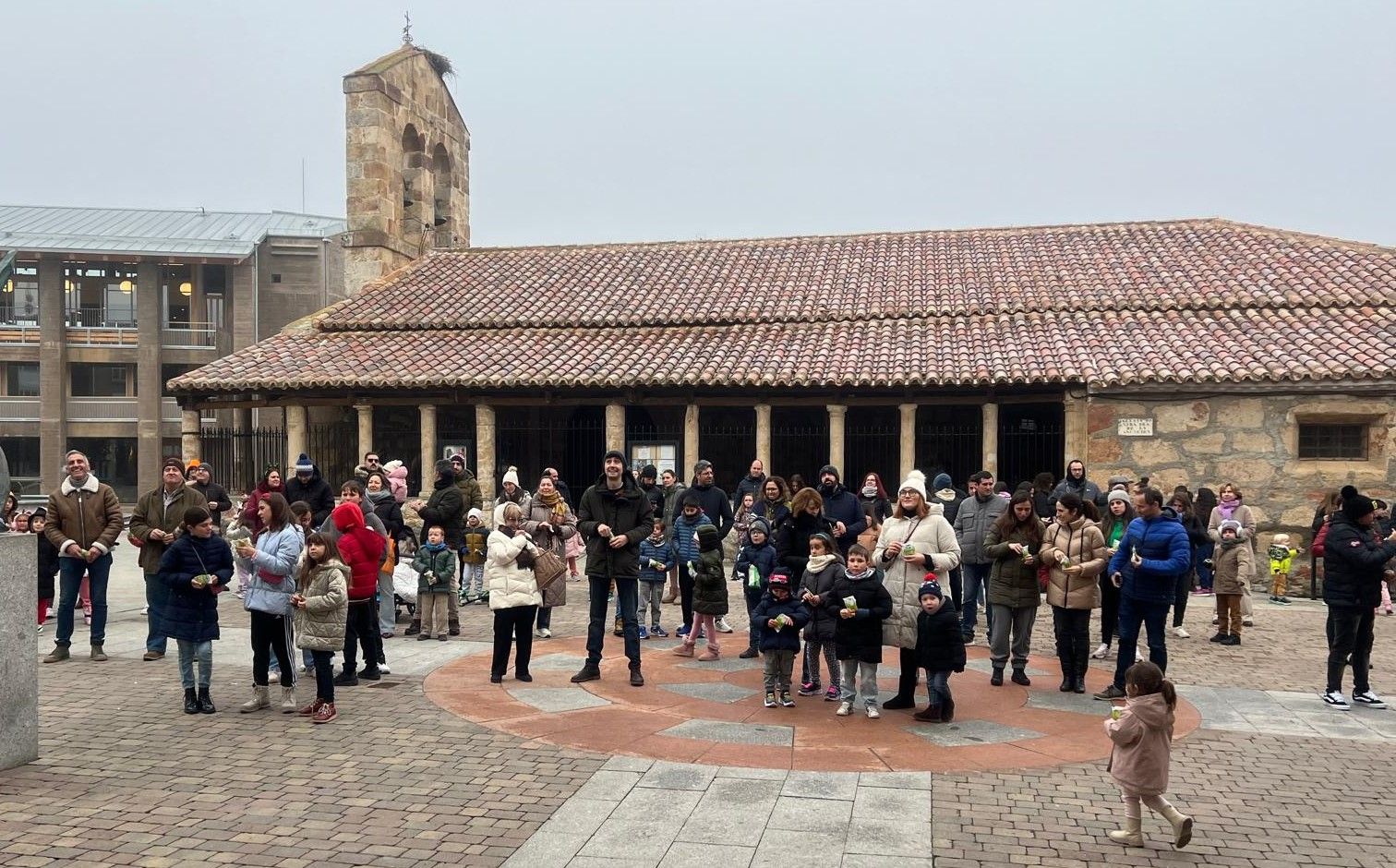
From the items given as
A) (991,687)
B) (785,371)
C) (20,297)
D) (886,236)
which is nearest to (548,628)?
(991,687)

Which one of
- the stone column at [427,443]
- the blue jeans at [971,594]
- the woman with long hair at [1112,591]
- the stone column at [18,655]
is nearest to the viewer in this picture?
the stone column at [18,655]

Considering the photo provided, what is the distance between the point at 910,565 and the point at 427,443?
43.4 feet

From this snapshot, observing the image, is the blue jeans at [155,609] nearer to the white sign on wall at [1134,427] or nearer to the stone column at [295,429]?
the stone column at [295,429]

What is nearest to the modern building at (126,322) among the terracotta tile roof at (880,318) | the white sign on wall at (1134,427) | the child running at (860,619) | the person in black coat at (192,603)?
the terracotta tile roof at (880,318)

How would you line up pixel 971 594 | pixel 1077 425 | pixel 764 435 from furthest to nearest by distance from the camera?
pixel 764 435 < pixel 1077 425 < pixel 971 594

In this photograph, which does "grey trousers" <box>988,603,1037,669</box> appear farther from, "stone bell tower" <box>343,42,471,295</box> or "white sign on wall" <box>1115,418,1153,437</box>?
"stone bell tower" <box>343,42,471,295</box>

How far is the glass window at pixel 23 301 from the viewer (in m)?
35.8

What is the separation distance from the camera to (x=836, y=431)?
17.5 meters

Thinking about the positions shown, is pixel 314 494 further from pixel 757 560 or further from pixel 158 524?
pixel 757 560

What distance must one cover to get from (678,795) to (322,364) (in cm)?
1531

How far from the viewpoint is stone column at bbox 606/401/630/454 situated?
1802cm

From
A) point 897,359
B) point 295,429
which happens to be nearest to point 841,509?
point 897,359

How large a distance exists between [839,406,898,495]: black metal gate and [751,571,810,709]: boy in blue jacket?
37.2 feet

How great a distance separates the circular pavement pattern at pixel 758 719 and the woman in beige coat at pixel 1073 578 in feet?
0.96
